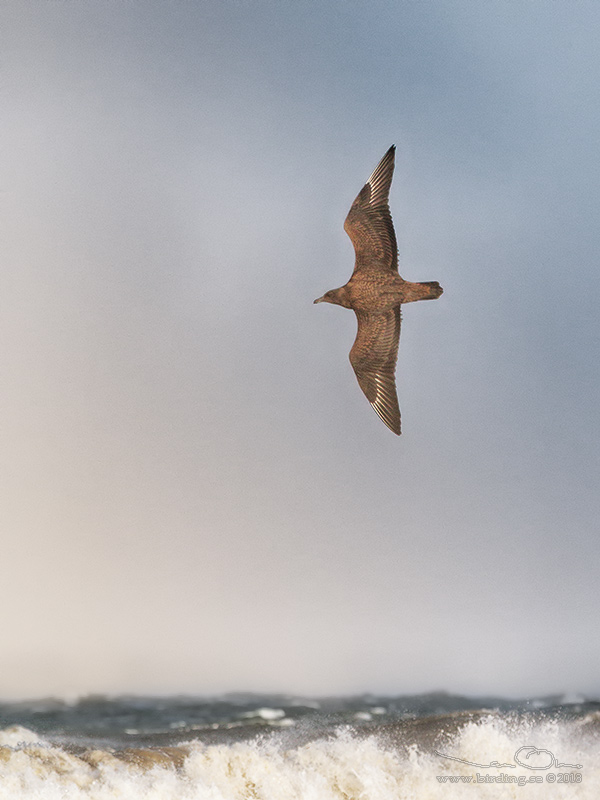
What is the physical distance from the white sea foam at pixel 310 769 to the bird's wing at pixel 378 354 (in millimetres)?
1912

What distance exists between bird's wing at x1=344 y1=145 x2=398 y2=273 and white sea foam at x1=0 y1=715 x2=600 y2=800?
2642 millimetres

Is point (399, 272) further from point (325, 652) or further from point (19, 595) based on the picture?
point (19, 595)

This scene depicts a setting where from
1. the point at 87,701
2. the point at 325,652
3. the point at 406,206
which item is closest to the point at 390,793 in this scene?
the point at 325,652

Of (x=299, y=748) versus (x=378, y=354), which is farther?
(x=378, y=354)

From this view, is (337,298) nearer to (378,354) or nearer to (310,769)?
(378,354)

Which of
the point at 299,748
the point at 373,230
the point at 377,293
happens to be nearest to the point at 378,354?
the point at 377,293

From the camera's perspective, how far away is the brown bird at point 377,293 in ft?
13.4

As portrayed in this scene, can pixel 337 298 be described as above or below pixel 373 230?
below

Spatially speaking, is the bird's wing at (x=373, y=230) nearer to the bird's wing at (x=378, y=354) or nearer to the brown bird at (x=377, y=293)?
the brown bird at (x=377, y=293)

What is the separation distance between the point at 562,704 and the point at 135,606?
251 centimetres

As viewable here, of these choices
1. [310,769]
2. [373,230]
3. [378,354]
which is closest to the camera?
[310,769]

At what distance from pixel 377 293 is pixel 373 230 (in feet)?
1.16

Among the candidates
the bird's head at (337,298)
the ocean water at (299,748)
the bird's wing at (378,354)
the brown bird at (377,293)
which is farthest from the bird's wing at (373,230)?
the ocean water at (299,748)

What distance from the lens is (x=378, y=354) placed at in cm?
421
